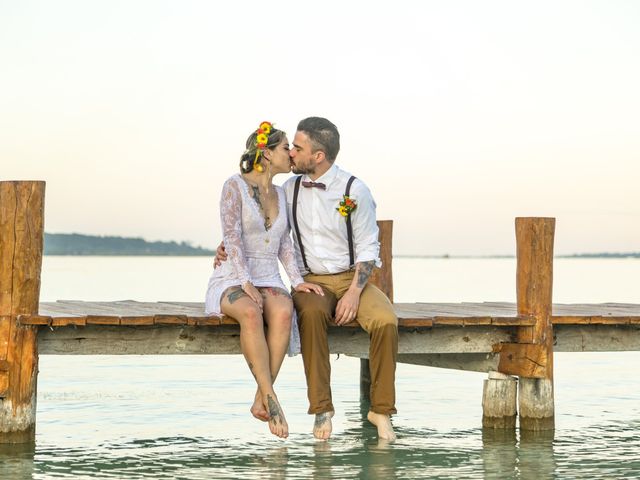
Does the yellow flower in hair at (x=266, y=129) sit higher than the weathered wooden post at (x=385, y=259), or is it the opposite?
the yellow flower in hair at (x=266, y=129)

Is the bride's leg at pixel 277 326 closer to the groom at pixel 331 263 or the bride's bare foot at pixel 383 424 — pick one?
the groom at pixel 331 263

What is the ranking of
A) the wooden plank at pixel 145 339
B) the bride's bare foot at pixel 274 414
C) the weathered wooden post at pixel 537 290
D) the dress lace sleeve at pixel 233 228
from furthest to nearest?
the weathered wooden post at pixel 537 290 → the wooden plank at pixel 145 339 → the dress lace sleeve at pixel 233 228 → the bride's bare foot at pixel 274 414

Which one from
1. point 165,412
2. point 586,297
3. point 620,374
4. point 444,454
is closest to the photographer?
point 444,454

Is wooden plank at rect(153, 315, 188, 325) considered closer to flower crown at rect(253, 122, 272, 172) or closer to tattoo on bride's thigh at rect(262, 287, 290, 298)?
tattoo on bride's thigh at rect(262, 287, 290, 298)

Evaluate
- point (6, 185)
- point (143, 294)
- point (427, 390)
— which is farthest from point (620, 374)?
point (143, 294)

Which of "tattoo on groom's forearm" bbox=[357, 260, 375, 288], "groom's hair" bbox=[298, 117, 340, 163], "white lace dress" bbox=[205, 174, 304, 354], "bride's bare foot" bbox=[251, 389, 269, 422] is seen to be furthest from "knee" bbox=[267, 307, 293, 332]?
"groom's hair" bbox=[298, 117, 340, 163]

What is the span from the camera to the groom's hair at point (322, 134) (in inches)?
360

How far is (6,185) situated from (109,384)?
7926mm

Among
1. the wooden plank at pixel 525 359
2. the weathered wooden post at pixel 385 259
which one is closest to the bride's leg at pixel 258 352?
the wooden plank at pixel 525 359

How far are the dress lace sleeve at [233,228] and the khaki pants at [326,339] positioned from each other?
1.69ft

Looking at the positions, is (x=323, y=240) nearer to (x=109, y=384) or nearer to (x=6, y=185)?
(x=6, y=185)

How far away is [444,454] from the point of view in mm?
10047

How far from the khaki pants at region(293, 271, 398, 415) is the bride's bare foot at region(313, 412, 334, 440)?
0.18 feet

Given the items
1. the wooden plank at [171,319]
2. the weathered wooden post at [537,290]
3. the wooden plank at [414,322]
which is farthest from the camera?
the weathered wooden post at [537,290]
